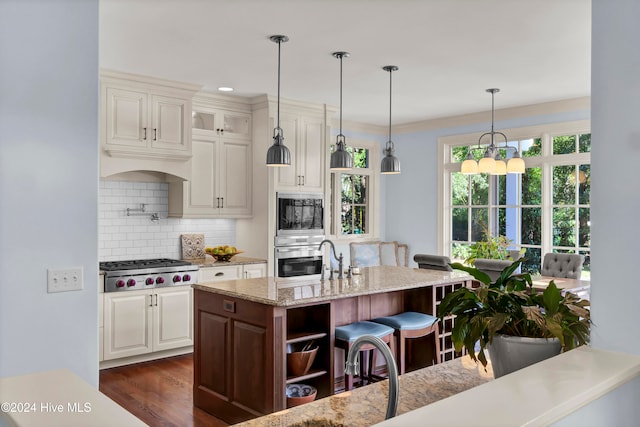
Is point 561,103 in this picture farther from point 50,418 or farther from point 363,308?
point 50,418

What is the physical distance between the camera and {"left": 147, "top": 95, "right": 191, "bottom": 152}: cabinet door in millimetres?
5109

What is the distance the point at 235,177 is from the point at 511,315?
4.54m

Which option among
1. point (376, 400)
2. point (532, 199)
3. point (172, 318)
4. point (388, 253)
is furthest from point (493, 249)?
point (376, 400)

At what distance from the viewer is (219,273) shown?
5.49 meters

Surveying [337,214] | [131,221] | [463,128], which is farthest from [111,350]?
[463,128]

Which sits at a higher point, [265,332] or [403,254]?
[403,254]

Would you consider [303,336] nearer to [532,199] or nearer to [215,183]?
[215,183]

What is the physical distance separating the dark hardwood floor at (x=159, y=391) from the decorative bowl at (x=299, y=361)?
614 millimetres

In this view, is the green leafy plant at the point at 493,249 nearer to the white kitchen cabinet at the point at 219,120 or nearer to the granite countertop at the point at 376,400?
the white kitchen cabinet at the point at 219,120

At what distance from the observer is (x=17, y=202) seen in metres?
2.20

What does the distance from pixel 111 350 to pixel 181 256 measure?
1.40 m

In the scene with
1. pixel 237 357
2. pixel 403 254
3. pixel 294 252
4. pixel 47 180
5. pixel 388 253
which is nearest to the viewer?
pixel 47 180

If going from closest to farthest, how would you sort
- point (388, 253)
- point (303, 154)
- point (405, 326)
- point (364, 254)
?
1. point (405, 326)
2. point (303, 154)
3. point (364, 254)
4. point (388, 253)

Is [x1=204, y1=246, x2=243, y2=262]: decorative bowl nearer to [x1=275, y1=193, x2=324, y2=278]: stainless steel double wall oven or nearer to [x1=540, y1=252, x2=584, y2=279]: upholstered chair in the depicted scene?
[x1=275, y1=193, x2=324, y2=278]: stainless steel double wall oven
